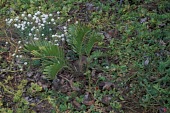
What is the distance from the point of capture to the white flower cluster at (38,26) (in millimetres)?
4441

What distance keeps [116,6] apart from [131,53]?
1029 mm

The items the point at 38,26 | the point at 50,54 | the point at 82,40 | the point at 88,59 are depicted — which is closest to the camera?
the point at 50,54

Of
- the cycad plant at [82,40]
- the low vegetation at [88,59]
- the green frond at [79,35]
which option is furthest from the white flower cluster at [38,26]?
the green frond at [79,35]

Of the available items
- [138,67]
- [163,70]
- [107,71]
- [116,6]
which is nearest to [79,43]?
[107,71]

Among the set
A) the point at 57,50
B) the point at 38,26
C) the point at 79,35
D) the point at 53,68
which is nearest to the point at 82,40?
the point at 79,35

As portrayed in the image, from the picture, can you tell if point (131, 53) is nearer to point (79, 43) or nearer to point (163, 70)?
point (163, 70)

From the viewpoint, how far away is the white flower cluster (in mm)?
4441

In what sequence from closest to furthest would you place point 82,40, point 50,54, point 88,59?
point 50,54, point 82,40, point 88,59

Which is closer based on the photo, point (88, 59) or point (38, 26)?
point (88, 59)

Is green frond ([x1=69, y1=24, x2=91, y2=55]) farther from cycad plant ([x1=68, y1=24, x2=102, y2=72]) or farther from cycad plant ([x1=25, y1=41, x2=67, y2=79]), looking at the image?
cycad plant ([x1=25, y1=41, x2=67, y2=79])

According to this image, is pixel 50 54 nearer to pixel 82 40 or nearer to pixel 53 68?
pixel 53 68

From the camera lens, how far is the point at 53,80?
160 inches

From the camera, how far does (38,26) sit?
4574 mm

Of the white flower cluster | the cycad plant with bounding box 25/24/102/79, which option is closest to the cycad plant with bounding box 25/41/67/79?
the cycad plant with bounding box 25/24/102/79
